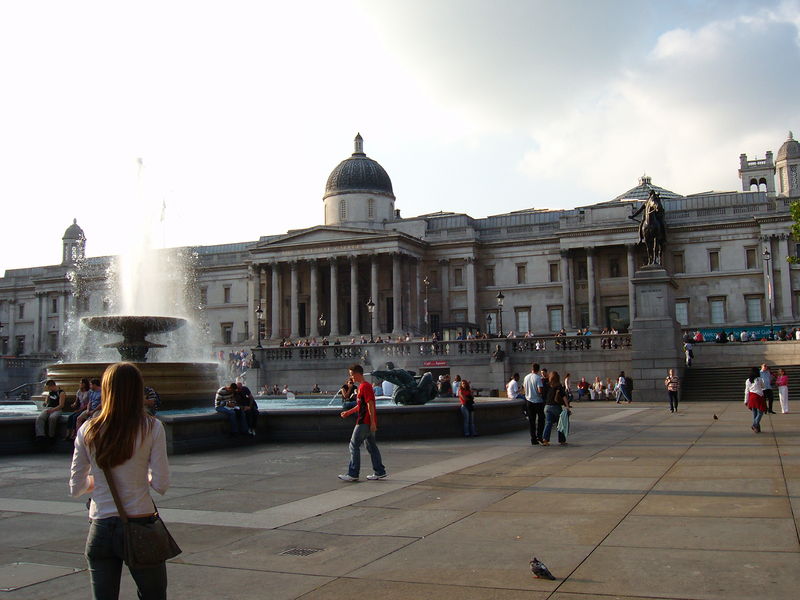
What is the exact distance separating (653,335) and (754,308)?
3964 centimetres

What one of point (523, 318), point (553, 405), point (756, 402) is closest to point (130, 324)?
point (553, 405)

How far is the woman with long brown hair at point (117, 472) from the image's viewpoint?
473 centimetres

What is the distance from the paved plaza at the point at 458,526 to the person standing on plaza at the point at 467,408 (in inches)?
147

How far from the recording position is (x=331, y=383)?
53.7 meters

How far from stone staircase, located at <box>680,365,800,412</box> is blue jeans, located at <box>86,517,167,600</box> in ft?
117

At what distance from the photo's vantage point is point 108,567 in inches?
187

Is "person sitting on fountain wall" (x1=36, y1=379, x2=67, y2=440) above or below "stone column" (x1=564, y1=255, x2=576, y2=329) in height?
below

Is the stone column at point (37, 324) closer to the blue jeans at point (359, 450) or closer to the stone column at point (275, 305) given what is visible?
the stone column at point (275, 305)

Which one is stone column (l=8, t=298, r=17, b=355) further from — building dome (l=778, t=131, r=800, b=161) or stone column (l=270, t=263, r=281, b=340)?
building dome (l=778, t=131, r=800, b=161)

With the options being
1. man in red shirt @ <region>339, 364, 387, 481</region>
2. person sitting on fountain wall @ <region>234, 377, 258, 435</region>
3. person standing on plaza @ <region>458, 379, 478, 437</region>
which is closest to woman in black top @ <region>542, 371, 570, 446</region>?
person standing on plaza @ <region>458, 379, 478, 437</region>

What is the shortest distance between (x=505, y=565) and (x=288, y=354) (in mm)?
49721

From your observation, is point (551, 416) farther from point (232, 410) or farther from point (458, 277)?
point (458, 277)

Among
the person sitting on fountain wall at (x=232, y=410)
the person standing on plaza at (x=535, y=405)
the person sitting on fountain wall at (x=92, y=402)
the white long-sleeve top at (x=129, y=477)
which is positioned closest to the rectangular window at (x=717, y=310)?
the person standing on plaza at (x=535, y=405)

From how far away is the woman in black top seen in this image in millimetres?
17750
